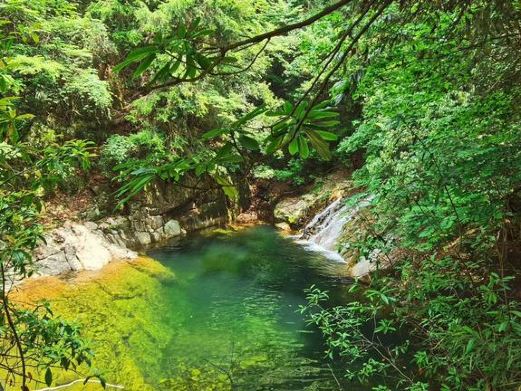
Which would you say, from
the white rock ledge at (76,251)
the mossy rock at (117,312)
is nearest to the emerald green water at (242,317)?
the mossy rock at (117,312)

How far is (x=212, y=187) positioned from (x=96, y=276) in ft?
26.7

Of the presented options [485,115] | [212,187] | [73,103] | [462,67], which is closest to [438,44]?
[462,67]

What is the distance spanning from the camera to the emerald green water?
473 cm

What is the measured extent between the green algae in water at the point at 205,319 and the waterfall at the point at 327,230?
1.88 ft

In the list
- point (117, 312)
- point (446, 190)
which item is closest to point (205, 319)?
point (117, 312)

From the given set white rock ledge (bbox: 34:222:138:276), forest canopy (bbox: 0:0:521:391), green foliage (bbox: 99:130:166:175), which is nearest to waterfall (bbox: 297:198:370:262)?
forest canopy (bbox: 0:0:521:391)

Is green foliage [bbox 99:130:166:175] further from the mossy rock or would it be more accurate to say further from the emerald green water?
the mossy rock

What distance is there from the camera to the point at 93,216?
1027 cm

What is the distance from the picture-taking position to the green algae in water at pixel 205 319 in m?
4.77

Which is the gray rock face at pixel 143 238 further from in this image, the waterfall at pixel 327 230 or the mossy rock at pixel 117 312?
the waterfall at pixel 327 230

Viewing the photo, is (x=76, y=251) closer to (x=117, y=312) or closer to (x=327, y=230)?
(x=117, y=312)

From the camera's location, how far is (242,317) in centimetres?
655

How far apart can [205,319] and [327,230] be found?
5.60 meters

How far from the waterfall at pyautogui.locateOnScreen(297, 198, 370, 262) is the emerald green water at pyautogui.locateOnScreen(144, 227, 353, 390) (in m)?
0.45
